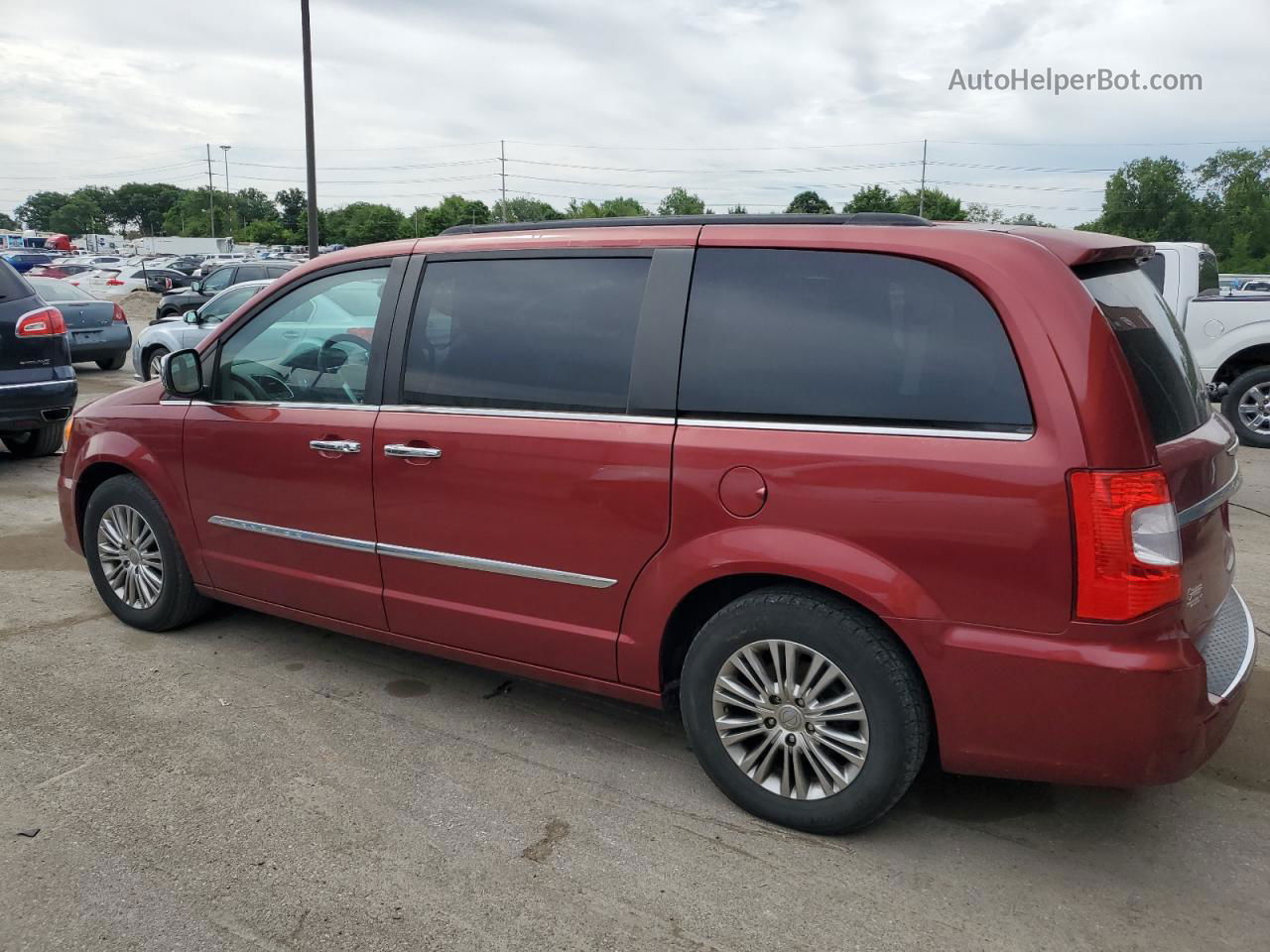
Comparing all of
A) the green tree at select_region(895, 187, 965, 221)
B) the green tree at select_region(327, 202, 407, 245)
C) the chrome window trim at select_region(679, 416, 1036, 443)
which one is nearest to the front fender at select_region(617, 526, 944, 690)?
the chrome window trim at select_region(679, 416, 1036, 443)

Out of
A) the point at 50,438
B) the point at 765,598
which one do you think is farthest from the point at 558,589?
the point at 50,438

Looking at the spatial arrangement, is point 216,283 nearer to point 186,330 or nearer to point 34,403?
point 186,330

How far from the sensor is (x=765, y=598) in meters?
2.98

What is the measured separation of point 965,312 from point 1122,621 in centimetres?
89

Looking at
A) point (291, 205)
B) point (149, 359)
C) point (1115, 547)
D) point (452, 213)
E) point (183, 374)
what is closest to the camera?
point (1115, 547)

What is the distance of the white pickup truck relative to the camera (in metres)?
10.2

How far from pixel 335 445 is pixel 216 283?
669 inches

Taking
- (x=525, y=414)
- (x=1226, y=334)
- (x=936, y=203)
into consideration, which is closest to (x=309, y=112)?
Answer: (x=1226, y=334)

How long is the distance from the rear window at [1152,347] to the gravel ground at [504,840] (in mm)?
1238

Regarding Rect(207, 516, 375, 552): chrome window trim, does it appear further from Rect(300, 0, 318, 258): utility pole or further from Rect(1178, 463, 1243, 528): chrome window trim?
Rect(300, 0, 318, 258): utility pole

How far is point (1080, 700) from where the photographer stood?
2.60m

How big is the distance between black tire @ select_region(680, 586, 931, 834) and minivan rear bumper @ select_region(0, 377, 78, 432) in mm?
6825

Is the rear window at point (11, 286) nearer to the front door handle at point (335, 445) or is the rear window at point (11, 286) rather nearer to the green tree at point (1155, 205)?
the front door handle at point (335, 445)

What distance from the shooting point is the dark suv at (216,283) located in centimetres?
1866
